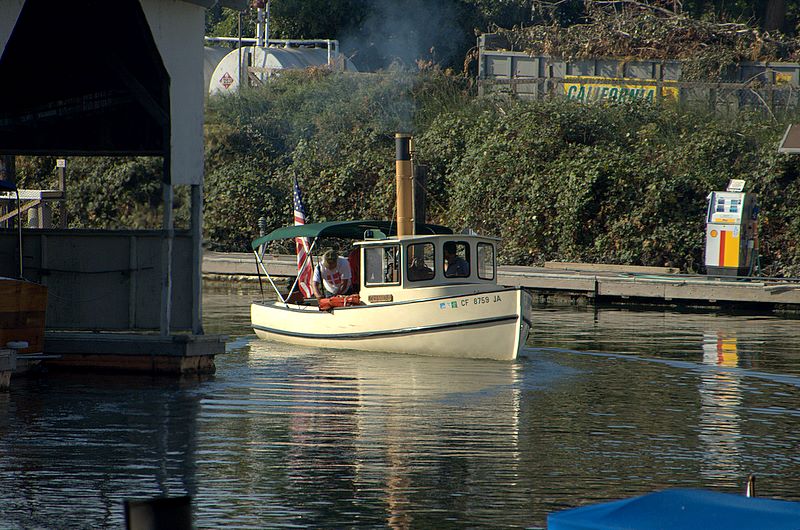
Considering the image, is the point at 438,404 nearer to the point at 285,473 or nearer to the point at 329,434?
the point at 329,434

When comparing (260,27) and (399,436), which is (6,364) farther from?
(260,27)

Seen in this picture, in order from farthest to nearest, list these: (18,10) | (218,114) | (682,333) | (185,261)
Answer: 1. (218,114)
2. (682,333)
3. (185,261)
4. (18,10)

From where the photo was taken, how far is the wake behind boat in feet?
64.3

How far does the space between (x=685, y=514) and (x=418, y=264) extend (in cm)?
1513

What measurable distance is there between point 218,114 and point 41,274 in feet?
74.3

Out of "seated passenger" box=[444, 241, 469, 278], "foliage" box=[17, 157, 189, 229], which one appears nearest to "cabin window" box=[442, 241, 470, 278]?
"seated passenger" box=[444, 241, 469, 278]

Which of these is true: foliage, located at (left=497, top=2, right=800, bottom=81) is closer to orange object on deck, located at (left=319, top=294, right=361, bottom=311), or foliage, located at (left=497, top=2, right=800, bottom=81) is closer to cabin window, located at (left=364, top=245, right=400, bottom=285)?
cabin window, located at (left=364, top=245, right=400, bottom=285)

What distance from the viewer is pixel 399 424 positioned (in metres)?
14.2

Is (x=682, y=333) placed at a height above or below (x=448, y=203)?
below

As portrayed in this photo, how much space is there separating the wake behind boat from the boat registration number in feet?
0.05

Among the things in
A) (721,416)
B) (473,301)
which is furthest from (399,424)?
(473,301)

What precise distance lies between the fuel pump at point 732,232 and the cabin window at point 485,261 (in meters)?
8.43

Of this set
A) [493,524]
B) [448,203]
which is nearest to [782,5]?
[448,203]

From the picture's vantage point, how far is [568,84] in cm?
3525
